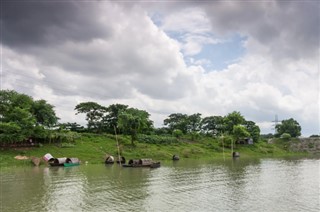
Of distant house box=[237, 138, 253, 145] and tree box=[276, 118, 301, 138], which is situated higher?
tree box=[276, 118, 301, 138]

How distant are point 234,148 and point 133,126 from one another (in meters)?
47.1

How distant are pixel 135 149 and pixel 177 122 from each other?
5986 centimetres

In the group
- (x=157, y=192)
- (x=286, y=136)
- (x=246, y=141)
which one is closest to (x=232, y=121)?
(x=246, y=141)

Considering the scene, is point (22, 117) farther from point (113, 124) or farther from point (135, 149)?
point (113, 124)

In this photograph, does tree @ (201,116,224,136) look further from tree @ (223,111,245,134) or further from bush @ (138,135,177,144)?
bush @ (138,135,177,144)

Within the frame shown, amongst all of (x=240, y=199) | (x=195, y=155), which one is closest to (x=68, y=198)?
(x=240, y=199)

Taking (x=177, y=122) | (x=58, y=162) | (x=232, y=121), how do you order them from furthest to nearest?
(x=177, y=122) < (x=232, y=121) < (x=58, y=162)

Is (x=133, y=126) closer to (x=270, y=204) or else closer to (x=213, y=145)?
(x=213, y=145)

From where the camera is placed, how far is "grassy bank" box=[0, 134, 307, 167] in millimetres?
79875

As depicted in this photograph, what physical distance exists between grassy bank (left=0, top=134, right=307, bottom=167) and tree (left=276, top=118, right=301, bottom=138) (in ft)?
89.7

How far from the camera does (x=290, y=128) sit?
16462cm

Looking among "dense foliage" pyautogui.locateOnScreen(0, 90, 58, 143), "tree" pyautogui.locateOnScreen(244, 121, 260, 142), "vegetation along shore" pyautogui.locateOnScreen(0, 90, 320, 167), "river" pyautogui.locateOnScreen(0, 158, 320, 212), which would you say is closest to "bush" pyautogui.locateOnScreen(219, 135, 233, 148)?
"vegetation along shore" pyautogui.locateOnScreen(0, 90, 320, 167)

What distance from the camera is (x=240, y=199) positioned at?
1425 inches

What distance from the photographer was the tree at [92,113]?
128 metres
